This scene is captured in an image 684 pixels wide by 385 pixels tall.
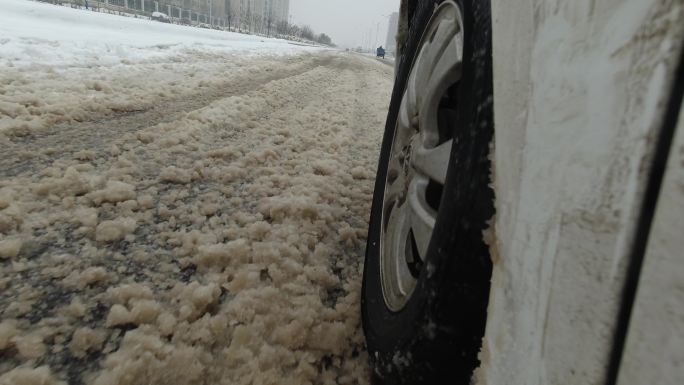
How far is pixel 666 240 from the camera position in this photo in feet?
1.19

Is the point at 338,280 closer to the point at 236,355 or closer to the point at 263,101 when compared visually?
the point at 236,355

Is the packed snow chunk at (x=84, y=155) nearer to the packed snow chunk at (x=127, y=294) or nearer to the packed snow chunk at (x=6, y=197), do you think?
the packed snow chunk at (x=6, y=197)

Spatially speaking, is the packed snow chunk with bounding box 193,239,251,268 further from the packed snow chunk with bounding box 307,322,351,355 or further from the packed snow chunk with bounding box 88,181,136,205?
the packed snow chunk with bounding box 88,181,136,205

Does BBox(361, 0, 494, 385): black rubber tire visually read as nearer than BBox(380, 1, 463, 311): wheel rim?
Yes

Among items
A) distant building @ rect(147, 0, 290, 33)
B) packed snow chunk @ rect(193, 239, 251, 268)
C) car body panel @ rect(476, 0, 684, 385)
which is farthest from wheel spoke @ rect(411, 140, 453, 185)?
distant building @ rect(147, 0, 290, 33)

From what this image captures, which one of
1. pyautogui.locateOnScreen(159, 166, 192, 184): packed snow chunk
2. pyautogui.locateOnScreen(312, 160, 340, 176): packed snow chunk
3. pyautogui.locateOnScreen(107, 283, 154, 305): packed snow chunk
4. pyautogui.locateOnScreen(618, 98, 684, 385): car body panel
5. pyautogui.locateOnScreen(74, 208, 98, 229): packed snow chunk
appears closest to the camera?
pyautogui.locateOnScreen(618, 98, 684, 385): car body panel

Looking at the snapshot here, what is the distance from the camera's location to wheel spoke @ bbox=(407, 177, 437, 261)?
1.04m

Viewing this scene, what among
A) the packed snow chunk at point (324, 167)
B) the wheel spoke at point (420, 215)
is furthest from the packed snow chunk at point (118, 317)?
the packed snow chunk at point (324, 167)

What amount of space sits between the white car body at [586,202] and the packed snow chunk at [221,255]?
1.09m

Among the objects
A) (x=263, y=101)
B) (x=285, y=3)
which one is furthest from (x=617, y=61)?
(x=285, y=3)

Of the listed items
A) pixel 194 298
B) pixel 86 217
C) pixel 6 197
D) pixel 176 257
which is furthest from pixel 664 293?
pixel 6 197

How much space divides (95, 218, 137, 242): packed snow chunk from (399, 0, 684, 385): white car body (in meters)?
1.50

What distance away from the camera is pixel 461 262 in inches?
28.9

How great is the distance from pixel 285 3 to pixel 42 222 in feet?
452
